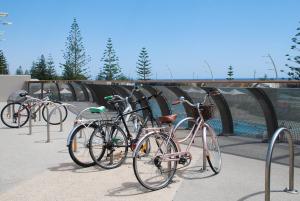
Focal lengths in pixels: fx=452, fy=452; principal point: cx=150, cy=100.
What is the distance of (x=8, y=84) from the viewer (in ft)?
66.2

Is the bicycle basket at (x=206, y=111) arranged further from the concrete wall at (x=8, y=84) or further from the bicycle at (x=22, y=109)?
the concrete wall at (x=8, y=84)

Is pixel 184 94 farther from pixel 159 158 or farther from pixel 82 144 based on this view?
pixel 159 158

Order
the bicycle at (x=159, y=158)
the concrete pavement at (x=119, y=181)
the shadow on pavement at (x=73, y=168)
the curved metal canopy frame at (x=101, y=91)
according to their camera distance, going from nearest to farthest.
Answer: the concrete pavement at (x=119, y=181), the bicycle at (x=159, y=158), the shadow on pavement at (x=73, y=168), the curved metal canopy frame at (x=101, y=91)

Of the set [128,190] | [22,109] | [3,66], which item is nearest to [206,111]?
[128,190]

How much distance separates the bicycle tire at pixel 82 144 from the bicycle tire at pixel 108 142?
4.2 inches

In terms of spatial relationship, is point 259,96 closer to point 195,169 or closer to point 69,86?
point 195,169

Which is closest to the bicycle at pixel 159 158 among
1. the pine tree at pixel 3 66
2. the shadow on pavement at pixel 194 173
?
the shadow on pavement at pixel 194 173

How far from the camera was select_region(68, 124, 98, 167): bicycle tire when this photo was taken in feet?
20.2

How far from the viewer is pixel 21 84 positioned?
2036 cm

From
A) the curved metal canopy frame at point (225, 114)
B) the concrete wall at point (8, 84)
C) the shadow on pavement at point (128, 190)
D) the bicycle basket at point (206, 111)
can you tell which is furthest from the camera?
the concrete wall at point (8, 84)

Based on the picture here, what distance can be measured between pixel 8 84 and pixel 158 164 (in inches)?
643

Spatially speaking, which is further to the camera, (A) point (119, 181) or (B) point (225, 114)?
(B) point (225, 114)

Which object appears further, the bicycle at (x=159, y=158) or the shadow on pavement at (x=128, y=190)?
the bicycle at (x=159, y=158)

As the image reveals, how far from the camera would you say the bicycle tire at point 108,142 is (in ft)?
20.0
